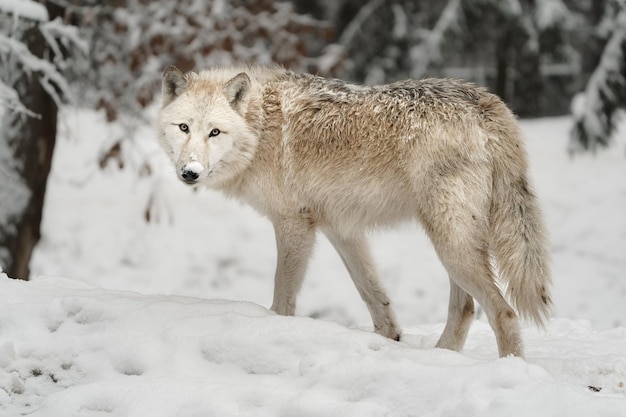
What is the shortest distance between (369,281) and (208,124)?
158cm

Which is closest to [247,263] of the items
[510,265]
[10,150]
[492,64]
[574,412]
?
[10,150]

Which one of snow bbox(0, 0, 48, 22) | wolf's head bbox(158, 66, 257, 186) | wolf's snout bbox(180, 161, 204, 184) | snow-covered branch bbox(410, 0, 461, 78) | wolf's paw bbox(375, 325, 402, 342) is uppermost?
snow-covered branch bbox(410, 0, 461, 78)

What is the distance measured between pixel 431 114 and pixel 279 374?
1.94 metres

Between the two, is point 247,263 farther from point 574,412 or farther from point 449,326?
point 574,412

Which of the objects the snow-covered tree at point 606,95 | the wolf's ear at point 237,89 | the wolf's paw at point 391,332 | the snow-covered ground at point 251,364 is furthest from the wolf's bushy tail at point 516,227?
the snow-covered tree at point 606,95

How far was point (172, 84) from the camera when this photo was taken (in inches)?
211

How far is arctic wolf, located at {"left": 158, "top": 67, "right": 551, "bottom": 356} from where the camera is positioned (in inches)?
176

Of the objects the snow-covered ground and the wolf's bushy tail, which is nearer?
the snow-covered ground

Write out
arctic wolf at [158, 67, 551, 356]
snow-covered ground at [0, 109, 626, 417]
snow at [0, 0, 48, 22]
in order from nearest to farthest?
1. snow-covered ground at [0, 109, 626, 417]
2. arctic wolf at [158, 67, 551, 356]
3. snow at [0, 0, 48, 22]

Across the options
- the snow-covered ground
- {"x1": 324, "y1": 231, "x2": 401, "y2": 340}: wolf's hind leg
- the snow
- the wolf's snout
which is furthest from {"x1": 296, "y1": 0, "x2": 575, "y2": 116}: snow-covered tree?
the wolf's snout

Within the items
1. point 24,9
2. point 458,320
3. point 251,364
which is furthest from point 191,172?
point 24,9

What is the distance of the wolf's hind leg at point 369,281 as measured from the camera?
5.41 m

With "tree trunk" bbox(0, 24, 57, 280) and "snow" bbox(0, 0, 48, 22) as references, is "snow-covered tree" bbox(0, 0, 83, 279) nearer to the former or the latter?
"tree trunk" bbox(0, 24, 57, 280)

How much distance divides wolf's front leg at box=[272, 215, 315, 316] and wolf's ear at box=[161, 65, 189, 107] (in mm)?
1170
